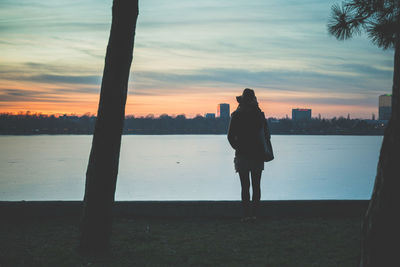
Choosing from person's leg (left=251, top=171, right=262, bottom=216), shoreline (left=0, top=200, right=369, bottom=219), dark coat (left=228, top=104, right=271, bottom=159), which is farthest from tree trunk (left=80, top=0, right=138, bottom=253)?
person's leg (left=251, top=171, right=262, bottom=216)

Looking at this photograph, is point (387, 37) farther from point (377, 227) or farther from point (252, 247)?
point (377, 227)

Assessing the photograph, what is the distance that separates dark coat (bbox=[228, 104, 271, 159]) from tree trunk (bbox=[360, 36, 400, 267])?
3.17m

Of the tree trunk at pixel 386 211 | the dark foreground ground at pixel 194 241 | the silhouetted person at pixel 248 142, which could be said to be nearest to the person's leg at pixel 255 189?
the silhouetted person at pixel 248 142

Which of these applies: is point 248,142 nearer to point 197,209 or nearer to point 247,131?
point 247,131

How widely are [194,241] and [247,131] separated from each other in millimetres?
1693

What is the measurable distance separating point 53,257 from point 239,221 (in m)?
2.51

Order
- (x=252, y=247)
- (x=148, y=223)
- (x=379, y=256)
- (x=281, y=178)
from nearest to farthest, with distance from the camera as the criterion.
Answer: (x=379, y=256)
(x=252, y=247)
(x=148, y=223)
(x=281, y=178)

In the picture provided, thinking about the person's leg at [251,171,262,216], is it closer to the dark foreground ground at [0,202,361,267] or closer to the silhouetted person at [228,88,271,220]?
the silhouetted person at [228,88,271,220]

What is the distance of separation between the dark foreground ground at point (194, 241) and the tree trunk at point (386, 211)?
1164mm

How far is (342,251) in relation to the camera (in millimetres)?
4285

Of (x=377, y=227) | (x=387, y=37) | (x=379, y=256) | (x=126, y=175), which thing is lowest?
(x=126, y=175)

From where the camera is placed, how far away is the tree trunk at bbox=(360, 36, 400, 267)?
2354 mm

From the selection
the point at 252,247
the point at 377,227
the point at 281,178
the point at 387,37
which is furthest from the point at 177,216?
the point at 281,178

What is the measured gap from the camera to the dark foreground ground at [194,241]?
4.02m
